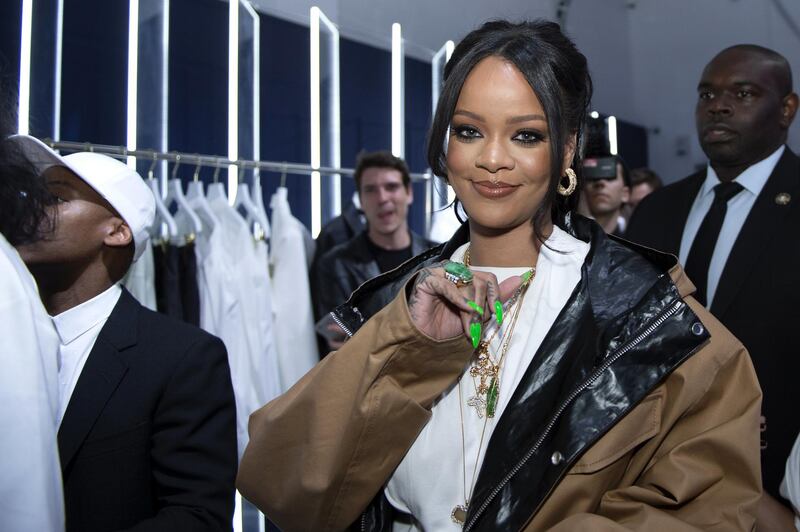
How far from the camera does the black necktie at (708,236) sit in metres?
2.63

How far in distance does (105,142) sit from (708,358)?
2.69 m

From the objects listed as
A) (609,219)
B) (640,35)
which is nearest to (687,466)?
(609,219)

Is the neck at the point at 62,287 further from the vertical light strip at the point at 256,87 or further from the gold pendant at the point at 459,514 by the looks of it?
the vertical light strip at the point at 256,87

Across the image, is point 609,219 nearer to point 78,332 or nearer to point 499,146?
point 499,146

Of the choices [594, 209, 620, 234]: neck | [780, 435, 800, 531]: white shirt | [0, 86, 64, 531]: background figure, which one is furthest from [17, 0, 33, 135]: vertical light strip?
[780, 435, 800, 531]: white shirt

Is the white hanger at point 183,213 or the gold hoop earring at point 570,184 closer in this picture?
the gold hoop earring at point 570,184

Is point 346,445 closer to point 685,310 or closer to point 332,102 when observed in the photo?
point 685,310

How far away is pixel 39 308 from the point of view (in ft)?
4.05

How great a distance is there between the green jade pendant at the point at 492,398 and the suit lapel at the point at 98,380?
72 cm

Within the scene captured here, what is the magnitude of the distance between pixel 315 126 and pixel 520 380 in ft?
10.1

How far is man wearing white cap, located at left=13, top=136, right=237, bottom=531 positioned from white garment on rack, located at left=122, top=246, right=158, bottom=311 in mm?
1201

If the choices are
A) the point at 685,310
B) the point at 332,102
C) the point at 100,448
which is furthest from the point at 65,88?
the point at 685,310

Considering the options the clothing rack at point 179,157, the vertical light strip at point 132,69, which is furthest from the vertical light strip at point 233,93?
the vertical light strip at point 132,69

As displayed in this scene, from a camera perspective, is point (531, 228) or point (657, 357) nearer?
point (657, 357)
